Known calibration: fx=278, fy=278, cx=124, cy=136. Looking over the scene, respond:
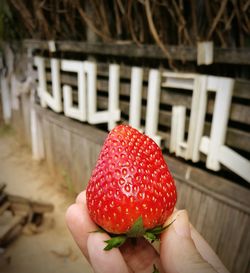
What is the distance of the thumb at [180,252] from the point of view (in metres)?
0.94

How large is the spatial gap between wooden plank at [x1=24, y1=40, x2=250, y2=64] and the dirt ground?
2287 mm

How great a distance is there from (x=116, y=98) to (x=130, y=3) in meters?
1.02

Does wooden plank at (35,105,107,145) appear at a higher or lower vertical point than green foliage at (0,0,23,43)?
Result: lower

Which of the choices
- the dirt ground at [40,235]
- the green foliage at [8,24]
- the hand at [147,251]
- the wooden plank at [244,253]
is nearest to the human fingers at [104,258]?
the hand at [147,251]

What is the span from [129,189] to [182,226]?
0.87ft

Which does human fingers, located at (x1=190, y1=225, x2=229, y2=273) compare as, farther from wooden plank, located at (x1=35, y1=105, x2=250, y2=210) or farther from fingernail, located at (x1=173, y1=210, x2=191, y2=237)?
wooden plank, located at (x1=35, y1=105, x2=250, y2=210)

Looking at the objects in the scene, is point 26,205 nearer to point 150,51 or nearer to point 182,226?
point 150,51

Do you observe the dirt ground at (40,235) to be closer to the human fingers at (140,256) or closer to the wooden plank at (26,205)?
the wooden plank at (26,205)

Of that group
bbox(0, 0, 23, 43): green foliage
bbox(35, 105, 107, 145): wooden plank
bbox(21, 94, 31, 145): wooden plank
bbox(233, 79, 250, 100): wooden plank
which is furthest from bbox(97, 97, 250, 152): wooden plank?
bbox(0, 0, 23, 43): green foliage

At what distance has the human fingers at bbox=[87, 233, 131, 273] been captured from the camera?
1.03 meters

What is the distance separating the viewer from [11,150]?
597 cm

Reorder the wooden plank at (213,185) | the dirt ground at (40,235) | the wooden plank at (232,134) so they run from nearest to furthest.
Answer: the wooden plank at (232,134), the wooden plank at (213,185), the dirt ground at (40,235)

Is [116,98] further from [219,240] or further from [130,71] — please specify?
[219,240]

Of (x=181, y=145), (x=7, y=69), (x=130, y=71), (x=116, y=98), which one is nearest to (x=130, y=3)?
(x=130, y=71)
